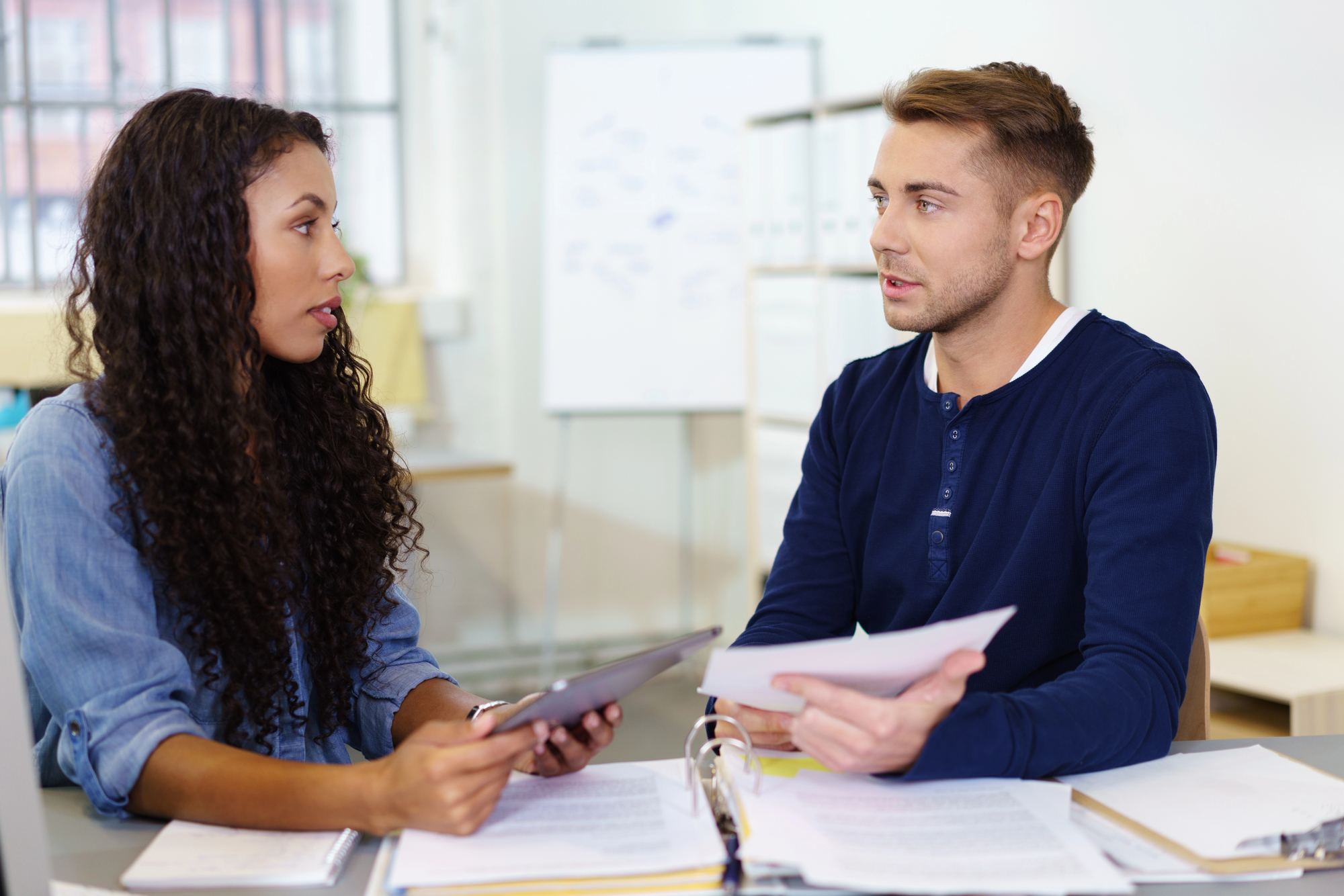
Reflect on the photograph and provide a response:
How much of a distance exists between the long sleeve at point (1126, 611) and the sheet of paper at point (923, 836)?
0.04 meters

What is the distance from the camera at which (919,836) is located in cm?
91

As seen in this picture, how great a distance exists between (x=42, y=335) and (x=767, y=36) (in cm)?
250

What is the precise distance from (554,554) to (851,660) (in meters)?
3.27

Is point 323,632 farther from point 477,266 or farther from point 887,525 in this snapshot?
point 477,266

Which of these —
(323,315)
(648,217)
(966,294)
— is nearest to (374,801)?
(323,315)

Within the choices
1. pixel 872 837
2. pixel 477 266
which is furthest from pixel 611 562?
pixel 872 837

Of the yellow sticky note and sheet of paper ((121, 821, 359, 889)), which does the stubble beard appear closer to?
the yellow sticky note

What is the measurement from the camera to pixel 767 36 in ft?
13.2

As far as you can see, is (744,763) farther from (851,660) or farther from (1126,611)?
(1126,611)

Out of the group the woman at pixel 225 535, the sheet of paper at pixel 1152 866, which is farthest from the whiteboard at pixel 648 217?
the sheet of paper at pixel 1152 866

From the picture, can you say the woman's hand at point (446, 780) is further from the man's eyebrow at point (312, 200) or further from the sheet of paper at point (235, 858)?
the man's eyebrow at point (312, 200)

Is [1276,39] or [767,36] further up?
[767,36]

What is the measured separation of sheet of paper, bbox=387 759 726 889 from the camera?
884mm

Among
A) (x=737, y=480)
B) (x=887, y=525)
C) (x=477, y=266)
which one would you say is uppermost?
(x=477, y=266)
